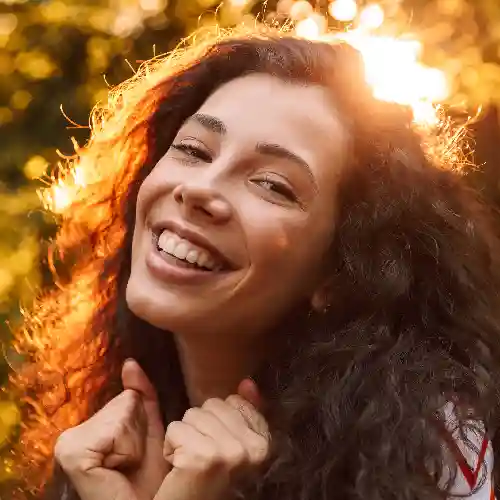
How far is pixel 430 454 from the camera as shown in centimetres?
103

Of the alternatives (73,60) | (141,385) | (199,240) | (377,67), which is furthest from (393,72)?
(73,60)

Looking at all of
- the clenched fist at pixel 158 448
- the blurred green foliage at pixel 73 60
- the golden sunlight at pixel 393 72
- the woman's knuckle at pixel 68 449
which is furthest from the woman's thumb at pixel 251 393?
the blurred green foliage at pixel 73 60

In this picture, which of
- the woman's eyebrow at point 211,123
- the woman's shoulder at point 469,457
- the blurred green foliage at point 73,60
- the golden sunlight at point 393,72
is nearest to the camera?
the woman's shoulder at point 469,457

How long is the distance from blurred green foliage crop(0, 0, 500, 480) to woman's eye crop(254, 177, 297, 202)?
0.87 m

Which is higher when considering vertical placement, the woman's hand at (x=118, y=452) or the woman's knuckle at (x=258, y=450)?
the woman's knuckle at (x=258, y=450)

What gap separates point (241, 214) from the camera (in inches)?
42.8

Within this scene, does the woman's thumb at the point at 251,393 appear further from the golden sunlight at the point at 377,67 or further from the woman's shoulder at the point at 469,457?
the golden sunlight at the point at 377,67

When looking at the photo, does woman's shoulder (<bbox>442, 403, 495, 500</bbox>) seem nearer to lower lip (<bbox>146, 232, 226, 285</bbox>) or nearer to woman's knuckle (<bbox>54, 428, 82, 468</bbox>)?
lower lip (<bbox>146, 232, 226, 285</bbox>)

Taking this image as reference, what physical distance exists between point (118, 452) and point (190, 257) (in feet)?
1.04

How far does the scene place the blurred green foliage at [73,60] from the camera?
6.16 feet

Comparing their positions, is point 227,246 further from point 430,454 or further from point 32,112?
point 32,112

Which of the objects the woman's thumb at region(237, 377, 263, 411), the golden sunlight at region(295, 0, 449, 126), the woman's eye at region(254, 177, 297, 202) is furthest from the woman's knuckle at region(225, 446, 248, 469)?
the golden sunlight at region(295, 0, 449, 126)

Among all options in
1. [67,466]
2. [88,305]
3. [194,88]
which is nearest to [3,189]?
[88,305]

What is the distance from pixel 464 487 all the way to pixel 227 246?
0.45 meters
